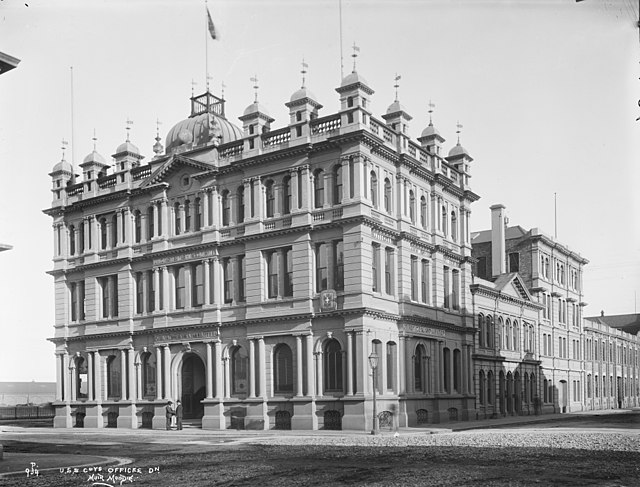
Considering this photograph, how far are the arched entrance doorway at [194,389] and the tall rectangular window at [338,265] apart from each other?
10.4 metres

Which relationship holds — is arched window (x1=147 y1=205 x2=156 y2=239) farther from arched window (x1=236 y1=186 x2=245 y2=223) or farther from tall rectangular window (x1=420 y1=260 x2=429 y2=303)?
tall rectangular window (x1=420 y1=260 x2=429 y2=303)

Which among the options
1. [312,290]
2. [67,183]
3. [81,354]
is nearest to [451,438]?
[312,290]

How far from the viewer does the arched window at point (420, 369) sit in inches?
1582

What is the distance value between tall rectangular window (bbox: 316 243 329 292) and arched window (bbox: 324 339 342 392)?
8.30 ft

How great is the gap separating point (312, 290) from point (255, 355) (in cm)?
439

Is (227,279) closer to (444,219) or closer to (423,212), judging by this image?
(423,212)

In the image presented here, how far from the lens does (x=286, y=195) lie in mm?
38719

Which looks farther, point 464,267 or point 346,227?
point 464,267

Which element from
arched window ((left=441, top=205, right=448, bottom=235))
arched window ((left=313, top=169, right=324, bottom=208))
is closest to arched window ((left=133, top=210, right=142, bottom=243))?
arched window ((left=313, top=169, right=324, bottom=208))

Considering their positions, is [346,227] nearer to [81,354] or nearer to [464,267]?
[464,267]

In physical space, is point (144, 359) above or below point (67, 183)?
below

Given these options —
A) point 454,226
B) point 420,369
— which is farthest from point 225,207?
point 454,226

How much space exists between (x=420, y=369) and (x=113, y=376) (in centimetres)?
1694

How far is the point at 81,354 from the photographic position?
46.8m
